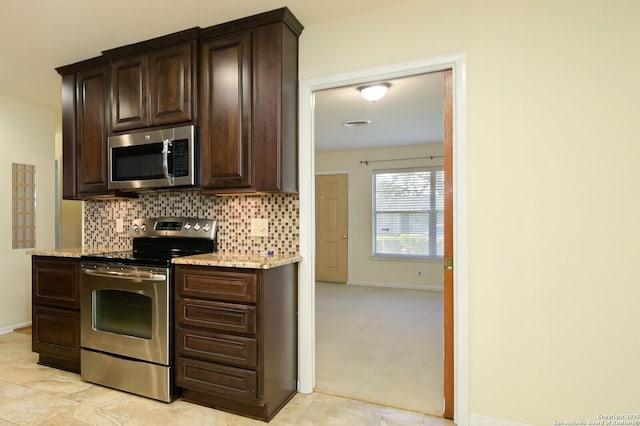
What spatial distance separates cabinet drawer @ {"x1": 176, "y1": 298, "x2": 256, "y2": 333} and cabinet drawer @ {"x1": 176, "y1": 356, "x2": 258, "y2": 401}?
0.77 feet

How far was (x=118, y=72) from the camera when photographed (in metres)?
2.76

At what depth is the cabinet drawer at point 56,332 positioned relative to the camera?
2.71 m

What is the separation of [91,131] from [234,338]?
2.13m

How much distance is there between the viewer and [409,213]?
21.1ft

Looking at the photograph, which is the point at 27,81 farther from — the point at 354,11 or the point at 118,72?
the point at 354,11

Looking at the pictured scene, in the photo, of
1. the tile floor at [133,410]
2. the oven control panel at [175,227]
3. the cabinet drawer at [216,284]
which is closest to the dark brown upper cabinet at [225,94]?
the oven control panel at [175,227]

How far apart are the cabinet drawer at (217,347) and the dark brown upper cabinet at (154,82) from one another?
143 centimetres

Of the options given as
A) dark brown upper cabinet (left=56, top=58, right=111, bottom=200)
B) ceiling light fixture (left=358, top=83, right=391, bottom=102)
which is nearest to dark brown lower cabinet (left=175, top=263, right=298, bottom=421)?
dark brown upper cabinet (left=56, top=58, right=111, bottom=200)

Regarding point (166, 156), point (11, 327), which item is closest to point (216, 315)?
point (166, 156)

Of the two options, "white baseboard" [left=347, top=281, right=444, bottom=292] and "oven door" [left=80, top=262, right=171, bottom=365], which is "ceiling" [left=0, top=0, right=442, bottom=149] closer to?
"oven door" [left=80, top=262, right=171, bottom=365]

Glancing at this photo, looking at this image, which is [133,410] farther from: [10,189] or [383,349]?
[10,189]

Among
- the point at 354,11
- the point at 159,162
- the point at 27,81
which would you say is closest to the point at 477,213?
the point at 354,11

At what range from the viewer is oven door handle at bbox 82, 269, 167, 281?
2.28 metres

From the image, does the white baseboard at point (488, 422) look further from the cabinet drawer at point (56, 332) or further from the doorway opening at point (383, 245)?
the cabinet drawer at point (56, 332)
